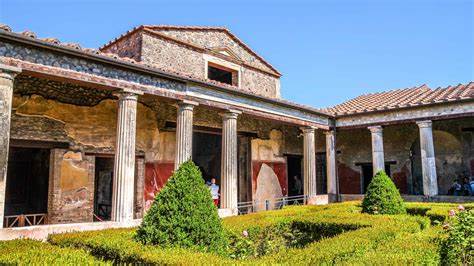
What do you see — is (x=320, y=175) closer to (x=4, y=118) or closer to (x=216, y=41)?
(x=216, y=41)

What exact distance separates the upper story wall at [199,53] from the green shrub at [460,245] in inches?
266

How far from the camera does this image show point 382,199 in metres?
8.19

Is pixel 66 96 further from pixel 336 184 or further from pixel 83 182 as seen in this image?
pixel 336 184

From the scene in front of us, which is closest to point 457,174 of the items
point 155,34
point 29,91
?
point 155,34

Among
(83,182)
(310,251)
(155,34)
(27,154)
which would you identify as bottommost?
(310,251)

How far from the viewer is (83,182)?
Result: 9.70 meters

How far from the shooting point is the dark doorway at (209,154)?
14844mm

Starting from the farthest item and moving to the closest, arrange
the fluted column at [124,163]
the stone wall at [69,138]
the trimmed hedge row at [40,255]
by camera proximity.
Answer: the stone wall at [69,138] < the fluted column at [124,163] < the trimmed hedge row at [40,255]

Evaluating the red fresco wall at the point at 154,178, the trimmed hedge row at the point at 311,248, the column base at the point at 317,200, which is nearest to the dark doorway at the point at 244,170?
the column base at the point at 317,200

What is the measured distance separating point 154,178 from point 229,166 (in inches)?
103

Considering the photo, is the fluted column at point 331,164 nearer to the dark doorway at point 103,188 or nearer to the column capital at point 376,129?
the column capital at point 376,129

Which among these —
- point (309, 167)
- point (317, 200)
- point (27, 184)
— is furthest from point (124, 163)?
point (317, 200)

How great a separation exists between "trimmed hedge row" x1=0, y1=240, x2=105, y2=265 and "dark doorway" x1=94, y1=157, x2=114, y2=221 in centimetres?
690

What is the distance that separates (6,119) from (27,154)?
516cm
